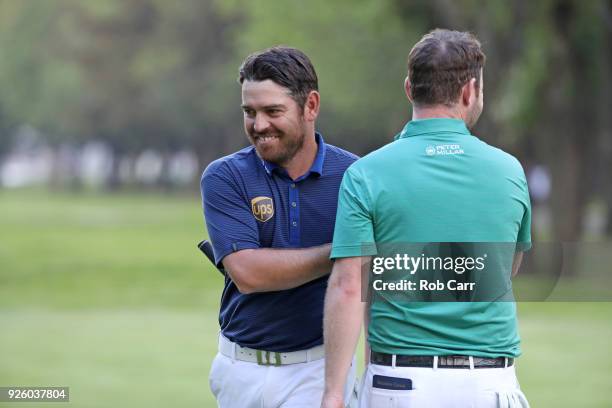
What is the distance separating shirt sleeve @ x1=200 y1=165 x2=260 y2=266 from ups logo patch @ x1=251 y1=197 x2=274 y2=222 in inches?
1.1

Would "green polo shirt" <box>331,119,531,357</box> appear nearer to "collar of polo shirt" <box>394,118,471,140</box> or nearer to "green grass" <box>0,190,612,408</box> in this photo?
"collar of polo shirt" <box>394,118,471,140</box>

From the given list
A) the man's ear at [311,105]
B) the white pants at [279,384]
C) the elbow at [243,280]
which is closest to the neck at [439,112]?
the man's ear at [311,105]

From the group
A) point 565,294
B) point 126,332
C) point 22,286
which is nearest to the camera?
point 126,332

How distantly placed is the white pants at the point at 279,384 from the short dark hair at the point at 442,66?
123 cm

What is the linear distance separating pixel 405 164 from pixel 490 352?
0.70 m

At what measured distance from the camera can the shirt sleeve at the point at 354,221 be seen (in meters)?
4.23

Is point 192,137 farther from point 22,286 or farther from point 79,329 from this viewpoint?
point 79,329

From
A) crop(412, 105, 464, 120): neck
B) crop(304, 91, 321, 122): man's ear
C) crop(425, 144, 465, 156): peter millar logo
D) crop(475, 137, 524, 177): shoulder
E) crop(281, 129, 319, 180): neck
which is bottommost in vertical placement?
crop(475, 137, 524, 177): shoulder

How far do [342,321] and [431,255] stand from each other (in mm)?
373

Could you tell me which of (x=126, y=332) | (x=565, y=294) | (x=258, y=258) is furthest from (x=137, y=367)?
(x=565, y=294)

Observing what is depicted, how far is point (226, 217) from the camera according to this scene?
195 inches

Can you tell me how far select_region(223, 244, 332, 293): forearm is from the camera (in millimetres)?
4812

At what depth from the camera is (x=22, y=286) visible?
2802cm
